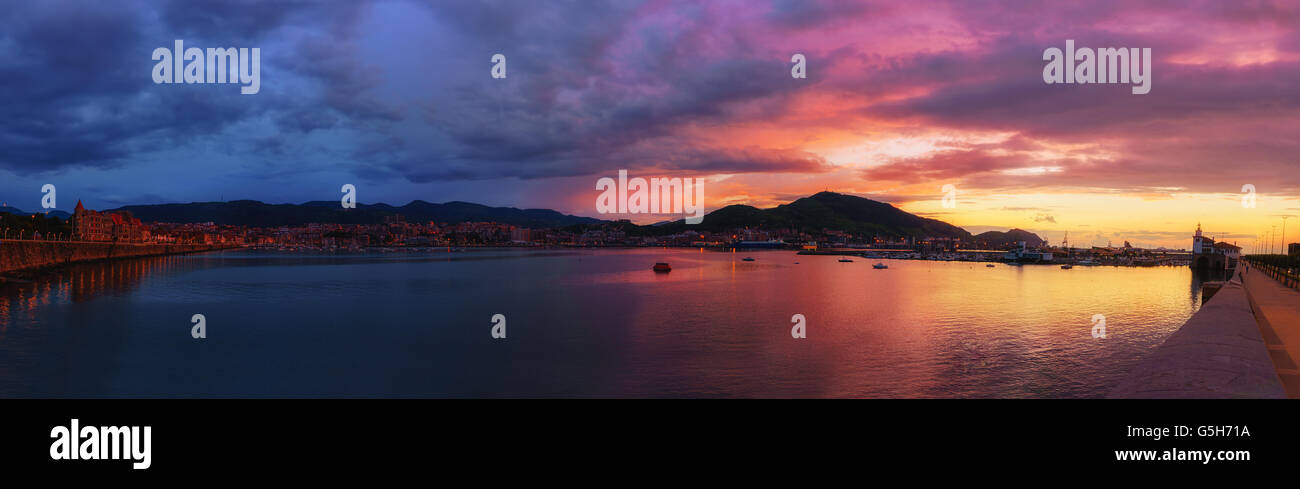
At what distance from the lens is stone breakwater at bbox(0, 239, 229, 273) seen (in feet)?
193

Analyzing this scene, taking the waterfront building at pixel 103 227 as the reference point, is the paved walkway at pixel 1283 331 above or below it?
below

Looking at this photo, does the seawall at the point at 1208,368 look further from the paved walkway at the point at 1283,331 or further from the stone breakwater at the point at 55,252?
the stone breakwater at the point at 55,252

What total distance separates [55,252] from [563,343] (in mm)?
84809

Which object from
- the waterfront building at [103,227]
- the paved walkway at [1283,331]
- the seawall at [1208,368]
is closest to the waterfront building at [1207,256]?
the paved walkway at [1283,331]

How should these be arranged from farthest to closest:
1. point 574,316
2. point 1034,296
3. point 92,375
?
point 1034,296
point 574,316
point 92,375

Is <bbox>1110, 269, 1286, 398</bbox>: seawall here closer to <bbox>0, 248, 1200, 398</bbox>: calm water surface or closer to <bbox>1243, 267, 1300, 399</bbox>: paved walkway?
<bbox>1243, 267, 1300, 399</bbox>: paved walkway

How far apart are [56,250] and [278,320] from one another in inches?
2678

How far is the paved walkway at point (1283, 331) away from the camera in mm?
10984

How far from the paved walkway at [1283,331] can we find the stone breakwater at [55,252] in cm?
8296

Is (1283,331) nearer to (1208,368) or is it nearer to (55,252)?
(1208,368)

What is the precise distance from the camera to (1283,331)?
691 inches

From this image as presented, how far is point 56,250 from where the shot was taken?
2936 inches
